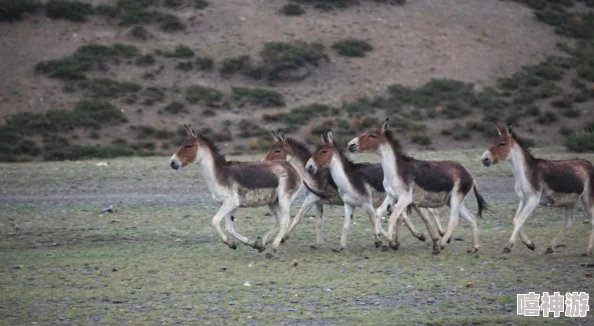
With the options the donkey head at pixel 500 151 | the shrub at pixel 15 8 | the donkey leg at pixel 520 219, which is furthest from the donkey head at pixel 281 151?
the shrub at pixel 15 8

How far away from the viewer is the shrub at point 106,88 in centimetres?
3994

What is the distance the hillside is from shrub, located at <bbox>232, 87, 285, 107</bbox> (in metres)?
0.08

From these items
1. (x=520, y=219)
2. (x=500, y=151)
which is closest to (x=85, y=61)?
(x=500, y=151)

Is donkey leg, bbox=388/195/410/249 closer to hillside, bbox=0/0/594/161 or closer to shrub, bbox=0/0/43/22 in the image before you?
hillside, bbox=0/0/594/161

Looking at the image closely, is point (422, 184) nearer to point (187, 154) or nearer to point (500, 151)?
point (500, 151)

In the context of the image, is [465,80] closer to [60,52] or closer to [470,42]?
[470,42]

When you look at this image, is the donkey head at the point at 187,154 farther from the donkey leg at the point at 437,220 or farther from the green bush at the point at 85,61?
the green bush at the point at 85,61

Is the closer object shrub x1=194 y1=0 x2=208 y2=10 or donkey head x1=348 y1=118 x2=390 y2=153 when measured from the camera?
donkey head x1=348 y1=118 x2=390 y2=153

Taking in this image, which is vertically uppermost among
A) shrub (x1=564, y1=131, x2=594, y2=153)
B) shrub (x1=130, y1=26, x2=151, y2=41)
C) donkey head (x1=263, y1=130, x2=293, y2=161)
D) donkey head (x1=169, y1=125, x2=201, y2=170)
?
donkey head (x1=169, y1=125, x2=201, y2=170)

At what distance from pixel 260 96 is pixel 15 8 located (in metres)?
13.3

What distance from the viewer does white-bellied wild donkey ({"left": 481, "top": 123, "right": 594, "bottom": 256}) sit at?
48.5ft

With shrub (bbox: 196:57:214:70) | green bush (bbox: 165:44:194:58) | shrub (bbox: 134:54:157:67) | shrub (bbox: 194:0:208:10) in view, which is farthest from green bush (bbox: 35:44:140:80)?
shrub (bbox: 194:0:208:10)

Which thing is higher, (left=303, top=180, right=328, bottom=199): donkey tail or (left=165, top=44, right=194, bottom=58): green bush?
(left=303, top=180, right=328, bottom=199): donkey tail

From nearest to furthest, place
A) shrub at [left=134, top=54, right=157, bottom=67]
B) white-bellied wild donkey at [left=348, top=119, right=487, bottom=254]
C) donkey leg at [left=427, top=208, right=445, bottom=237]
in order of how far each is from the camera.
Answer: white-bellied wild donkey at [left=348, top=119, right=487, bottom=254] < donkey leg at [left=427, top=208, right=445, bottom=237] < shrub at [left=134, top=54, right=157, bottom=67]
